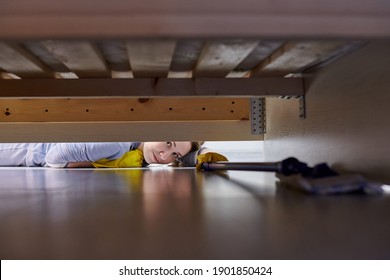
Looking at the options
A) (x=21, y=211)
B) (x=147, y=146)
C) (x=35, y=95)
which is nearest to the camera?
(x=21, y=211)

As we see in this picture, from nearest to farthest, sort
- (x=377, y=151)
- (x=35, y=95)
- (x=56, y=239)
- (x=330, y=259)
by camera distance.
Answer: (x=330, y=259) → (x=56, y=239) → (x=377, y=151) → (x=35, y=95)

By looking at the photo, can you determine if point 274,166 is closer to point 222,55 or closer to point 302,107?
point 302,107

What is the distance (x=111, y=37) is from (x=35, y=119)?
2.28 metres

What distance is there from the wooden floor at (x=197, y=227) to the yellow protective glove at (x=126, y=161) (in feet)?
7.97

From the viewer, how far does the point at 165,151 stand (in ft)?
10.8

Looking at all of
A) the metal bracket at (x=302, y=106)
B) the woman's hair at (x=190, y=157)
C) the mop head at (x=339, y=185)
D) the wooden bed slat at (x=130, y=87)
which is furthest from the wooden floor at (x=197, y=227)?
the woman's hair at (x=190, y=157)

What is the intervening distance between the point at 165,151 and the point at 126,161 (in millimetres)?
444

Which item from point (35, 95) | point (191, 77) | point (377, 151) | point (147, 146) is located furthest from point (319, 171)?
point (147, 146)

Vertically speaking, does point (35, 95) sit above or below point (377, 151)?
above

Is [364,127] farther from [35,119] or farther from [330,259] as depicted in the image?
[35,119]

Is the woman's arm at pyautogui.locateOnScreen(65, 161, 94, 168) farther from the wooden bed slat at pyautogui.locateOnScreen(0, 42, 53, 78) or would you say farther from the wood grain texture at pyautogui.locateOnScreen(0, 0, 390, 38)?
the wood grain texture at pyautogui.locateOnScreen(0, 0, 390, 38)

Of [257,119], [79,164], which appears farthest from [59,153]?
[257,119]

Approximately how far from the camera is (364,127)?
1.18 meters

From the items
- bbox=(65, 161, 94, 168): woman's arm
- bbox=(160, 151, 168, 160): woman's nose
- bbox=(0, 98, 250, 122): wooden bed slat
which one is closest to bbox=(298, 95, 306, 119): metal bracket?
bbox=(0, 98, 250, 122): wooden bed slat
